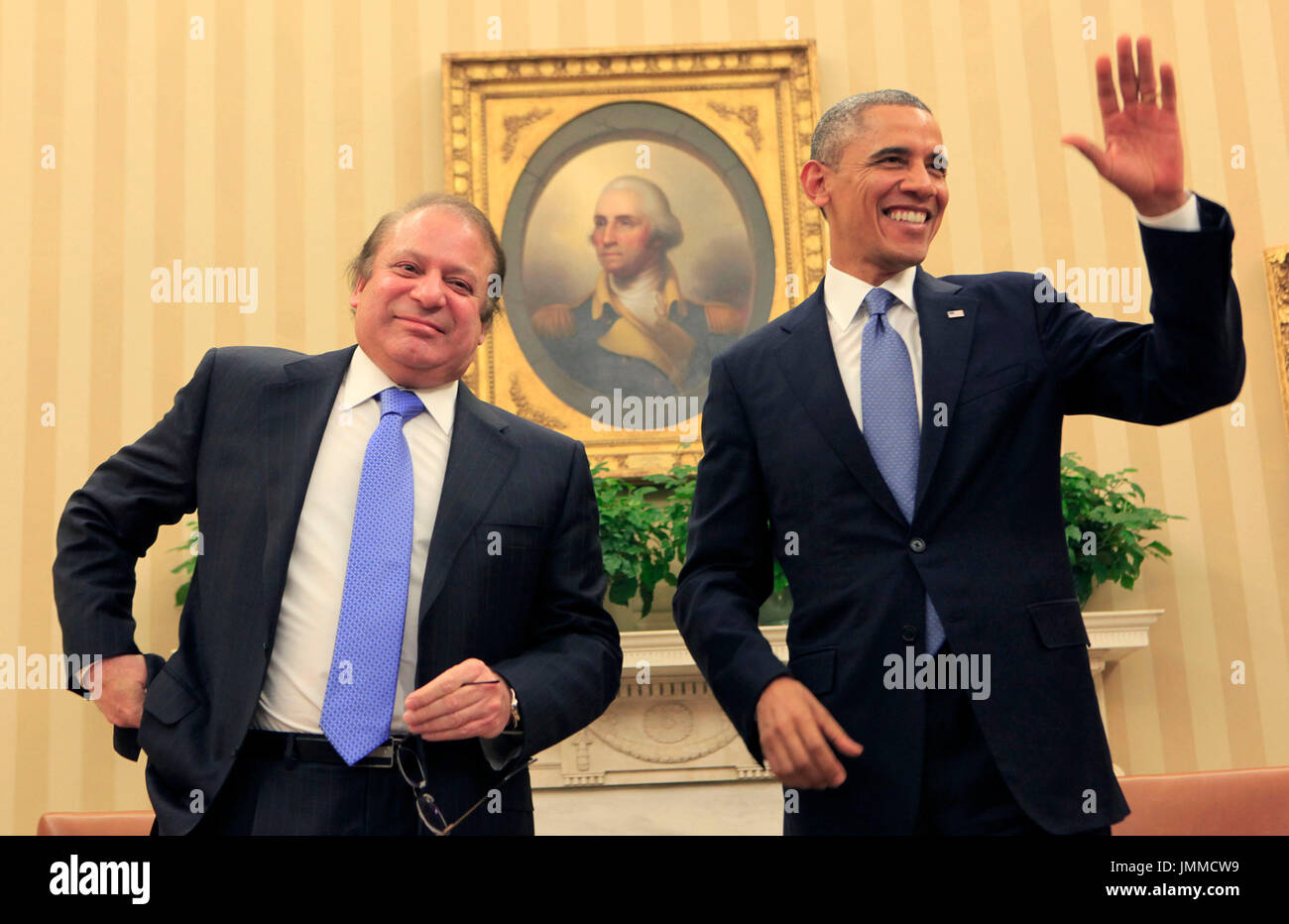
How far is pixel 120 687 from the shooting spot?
183 centimetres

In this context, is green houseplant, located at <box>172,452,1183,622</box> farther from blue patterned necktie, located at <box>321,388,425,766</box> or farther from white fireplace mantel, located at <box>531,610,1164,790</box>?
blue patterned necktie, located at <box>321,388,425,766</box>

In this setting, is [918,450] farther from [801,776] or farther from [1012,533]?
[801,776]

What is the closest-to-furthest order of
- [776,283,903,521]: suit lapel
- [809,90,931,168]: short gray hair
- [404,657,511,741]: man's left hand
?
[404,657,511,741]: man's left hand < [776,283,903,521]: suit lapel < [809,90,931,168]: short gray hair

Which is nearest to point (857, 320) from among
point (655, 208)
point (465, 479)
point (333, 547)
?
point (465, 479)

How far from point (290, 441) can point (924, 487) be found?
1027 mm

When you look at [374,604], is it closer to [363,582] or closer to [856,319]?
[363,582]

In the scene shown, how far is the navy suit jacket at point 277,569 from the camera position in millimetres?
1789

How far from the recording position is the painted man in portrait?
461cm

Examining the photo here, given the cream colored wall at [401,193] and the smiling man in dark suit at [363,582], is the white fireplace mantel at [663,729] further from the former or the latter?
the smiling man in dark suit at [363,582]

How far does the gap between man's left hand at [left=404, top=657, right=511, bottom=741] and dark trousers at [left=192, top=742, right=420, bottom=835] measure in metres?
0.11

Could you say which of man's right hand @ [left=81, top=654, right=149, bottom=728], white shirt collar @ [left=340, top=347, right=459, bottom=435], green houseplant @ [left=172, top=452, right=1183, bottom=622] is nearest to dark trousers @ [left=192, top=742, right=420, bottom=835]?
man's right hand @ [left=81, top=654, right=149, bottom=728]

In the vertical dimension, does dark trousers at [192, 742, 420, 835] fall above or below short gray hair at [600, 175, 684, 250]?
below

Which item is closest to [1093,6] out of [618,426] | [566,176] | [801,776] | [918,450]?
[566,176]
